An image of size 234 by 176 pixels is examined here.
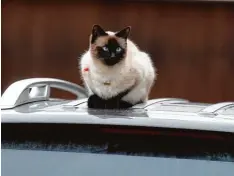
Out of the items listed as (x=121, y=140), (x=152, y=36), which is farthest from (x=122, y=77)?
(x=152, y=36)

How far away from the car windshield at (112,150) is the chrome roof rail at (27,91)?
0.29m

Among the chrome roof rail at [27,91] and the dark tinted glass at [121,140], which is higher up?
the chrome roof rail at [27,91]

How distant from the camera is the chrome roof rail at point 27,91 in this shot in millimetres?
2918

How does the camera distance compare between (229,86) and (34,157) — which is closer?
(34,157)

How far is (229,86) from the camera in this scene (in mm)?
9453

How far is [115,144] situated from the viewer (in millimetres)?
2504

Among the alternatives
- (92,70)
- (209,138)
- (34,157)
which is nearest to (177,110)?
(209,138)

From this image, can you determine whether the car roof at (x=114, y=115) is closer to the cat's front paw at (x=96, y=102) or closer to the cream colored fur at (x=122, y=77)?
the cat's front paw at (x=96, y=102)

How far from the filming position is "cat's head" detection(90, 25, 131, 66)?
12.4 ft

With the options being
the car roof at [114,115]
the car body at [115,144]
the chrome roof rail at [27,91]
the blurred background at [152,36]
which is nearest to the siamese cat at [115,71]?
the chrome roof rail at [27,91]

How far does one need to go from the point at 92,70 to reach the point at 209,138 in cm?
140

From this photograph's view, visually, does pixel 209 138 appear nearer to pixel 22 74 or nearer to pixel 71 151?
pixel 71 151

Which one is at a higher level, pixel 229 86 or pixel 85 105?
pixel 85 105

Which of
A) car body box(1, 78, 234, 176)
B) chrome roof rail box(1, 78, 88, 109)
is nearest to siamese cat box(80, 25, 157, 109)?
chrome roof rail box(1, 78, 88, 109)
